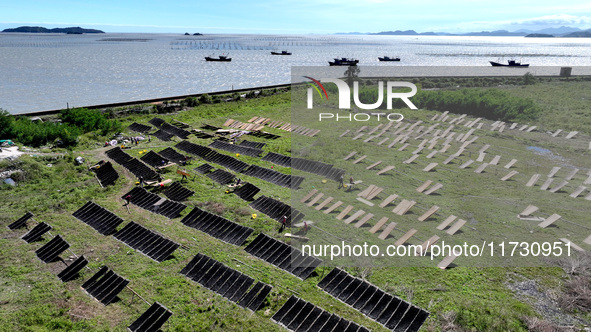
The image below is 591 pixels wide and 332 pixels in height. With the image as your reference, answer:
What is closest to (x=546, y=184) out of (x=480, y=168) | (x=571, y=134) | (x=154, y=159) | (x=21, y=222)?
(x=480, y=168)

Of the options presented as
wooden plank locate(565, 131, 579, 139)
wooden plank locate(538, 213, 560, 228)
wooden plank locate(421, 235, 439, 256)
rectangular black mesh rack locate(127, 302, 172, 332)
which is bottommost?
rectangular black mesh rack locate(127, 302, 172, 332)

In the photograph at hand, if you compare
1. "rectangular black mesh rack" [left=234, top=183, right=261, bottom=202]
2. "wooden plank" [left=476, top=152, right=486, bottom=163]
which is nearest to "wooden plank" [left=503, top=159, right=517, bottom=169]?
"wooden plank" [left=476, top=152, right=486, bottom=163]

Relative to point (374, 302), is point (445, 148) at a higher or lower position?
higher

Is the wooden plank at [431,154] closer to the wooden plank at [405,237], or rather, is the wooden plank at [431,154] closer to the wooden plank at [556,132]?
the wooden plank at [405,237]

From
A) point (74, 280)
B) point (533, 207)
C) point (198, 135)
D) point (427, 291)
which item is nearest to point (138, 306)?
point (74, 280)

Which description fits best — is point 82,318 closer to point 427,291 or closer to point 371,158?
point 427,291

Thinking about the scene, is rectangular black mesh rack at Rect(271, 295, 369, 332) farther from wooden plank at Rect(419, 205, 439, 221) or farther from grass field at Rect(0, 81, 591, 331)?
wooden plank at Rect(419, 205, 439, 221)

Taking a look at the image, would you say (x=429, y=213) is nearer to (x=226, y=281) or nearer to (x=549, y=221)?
(x=549, y=221)
